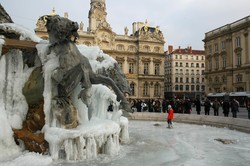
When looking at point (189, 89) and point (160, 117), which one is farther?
point (189, 89)

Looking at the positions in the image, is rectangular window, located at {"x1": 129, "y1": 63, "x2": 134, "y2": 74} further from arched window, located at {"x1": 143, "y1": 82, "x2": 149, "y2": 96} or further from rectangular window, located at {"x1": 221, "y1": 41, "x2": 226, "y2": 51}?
rectangular window, located at {"x1": 221, "y1": 41, "x2": 226, "y2": 51}

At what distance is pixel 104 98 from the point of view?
22.5ft

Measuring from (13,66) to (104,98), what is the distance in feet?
8.08

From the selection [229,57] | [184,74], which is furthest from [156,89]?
[184,74]

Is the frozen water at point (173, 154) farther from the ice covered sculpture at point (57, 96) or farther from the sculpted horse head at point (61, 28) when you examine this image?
the sculpted horse head at point (61, 28)

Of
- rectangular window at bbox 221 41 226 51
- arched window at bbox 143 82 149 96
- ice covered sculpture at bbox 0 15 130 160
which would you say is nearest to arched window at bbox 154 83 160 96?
arched window at bbox 143 82 149 96

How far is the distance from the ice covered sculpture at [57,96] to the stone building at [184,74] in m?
60.2

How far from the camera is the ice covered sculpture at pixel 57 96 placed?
201 inches

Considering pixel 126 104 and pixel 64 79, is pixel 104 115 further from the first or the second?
pixel 64 79

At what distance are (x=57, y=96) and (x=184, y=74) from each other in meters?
63.2

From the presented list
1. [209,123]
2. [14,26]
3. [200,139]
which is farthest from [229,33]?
[14,26]

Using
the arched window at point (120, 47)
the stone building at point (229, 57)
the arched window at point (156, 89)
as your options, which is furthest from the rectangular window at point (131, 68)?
the stone building at point (229, 57)

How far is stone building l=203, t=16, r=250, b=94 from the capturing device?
119 feet

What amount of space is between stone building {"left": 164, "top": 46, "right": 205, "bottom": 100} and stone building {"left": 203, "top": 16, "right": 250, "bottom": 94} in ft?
66.6
